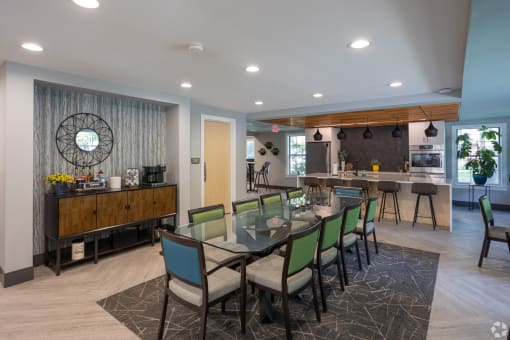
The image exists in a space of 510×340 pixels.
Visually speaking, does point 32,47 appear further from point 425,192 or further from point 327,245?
point 425,192

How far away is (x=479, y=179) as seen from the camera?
22.6 ft

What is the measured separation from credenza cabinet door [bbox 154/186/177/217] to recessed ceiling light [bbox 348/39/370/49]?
329cm

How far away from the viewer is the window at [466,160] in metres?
7.05

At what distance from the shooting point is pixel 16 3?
192 centimetres

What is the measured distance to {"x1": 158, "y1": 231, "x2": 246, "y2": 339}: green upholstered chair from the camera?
1857mm

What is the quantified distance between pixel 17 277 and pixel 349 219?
369 cm

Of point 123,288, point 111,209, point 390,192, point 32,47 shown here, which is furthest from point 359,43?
point 390,192

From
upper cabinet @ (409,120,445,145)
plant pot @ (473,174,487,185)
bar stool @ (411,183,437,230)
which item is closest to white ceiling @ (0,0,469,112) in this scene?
bar stool @ (411,183,437,230)

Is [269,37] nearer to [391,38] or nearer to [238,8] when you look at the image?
[238,8]

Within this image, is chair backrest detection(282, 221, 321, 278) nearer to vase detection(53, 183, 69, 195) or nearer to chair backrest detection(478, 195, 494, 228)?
chair backrest detection(478, 195, 494, 228)

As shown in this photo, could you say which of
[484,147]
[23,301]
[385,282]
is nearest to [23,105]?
[23,301]

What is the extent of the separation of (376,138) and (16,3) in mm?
8636

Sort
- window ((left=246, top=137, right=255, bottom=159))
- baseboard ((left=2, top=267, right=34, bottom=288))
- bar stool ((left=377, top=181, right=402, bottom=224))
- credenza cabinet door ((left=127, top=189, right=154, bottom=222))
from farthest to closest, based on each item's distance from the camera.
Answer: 1. window ((left=246, top=137, right=255, bottom=159))
2. bar stool ((left=377, top=181, right=402, bottom=224))
3. credenza cabinet door ((left=127, top=189, right=154, bottom=222))
4. baseboard ((left=2, top=267, right=34, bottom=288))

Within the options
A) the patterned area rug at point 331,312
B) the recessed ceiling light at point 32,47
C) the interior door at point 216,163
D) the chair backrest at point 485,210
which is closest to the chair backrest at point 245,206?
the patterned area rug at point 331,312
